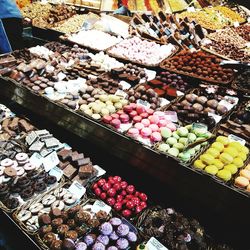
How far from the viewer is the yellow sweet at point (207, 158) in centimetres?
276

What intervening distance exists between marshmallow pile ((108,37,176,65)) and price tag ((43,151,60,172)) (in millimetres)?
1839

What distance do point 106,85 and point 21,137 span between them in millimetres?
1137

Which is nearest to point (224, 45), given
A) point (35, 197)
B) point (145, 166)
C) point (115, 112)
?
point (115, 112)

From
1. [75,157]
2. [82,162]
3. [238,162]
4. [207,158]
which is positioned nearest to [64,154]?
[75,157]

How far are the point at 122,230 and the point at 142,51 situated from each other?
9.47 ft

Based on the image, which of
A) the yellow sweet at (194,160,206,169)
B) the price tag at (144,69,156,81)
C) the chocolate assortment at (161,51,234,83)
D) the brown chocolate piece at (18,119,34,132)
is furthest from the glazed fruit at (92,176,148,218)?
the chocolate assortment at (161,51,234,83)

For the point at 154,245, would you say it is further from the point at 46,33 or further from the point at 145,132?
the point at 46,33

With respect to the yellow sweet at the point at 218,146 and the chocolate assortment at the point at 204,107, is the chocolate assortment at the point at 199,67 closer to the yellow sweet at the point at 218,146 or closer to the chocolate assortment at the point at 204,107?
the chocolate assortment at the point at 204,107

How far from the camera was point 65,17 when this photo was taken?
654 cm

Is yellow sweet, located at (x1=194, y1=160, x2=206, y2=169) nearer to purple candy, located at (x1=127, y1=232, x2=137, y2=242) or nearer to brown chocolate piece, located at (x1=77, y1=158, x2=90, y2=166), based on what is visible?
purple candy, located at (x1=127, y1=232, x2=137, y2=242)

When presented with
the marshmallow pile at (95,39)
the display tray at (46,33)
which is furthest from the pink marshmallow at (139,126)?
the display tray at (46,33)

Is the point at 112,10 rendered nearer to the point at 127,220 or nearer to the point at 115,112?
the point at 115,112

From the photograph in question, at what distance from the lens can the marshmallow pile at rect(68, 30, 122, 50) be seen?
16.9 ft

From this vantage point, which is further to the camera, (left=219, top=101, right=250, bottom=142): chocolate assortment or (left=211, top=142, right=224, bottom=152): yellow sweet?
(left=219, top=101, right=250, bottom=142): chocolate assortment
